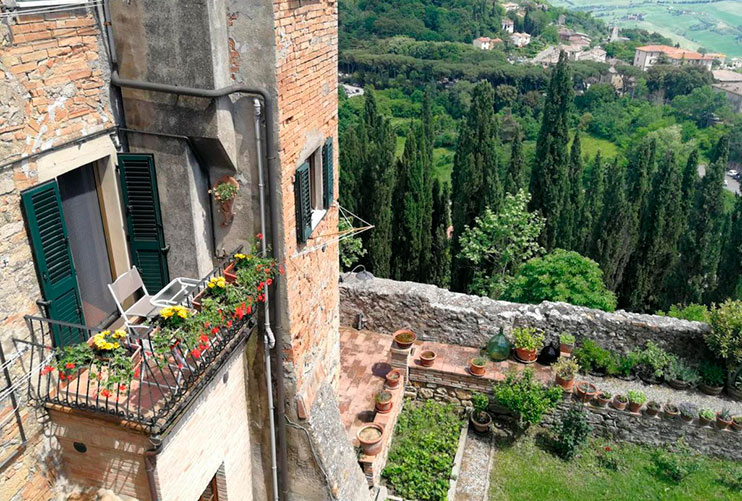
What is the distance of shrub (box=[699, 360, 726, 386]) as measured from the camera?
11992 millimetres

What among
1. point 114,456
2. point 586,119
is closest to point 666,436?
point 114,456

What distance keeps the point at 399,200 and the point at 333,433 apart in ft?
47.0

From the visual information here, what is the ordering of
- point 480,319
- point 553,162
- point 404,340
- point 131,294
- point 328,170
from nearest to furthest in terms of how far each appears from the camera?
1. point 131,294
2. point 328,170
3. point 404,340
4. point 480,319
5. point 553,162

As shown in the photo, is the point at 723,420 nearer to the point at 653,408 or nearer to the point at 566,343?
the point at 653,408

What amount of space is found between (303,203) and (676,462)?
8843mm

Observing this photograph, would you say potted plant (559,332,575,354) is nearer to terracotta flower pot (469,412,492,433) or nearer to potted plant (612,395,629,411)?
potted plant (612,395,629,411)

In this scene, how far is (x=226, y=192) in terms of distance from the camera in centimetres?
671

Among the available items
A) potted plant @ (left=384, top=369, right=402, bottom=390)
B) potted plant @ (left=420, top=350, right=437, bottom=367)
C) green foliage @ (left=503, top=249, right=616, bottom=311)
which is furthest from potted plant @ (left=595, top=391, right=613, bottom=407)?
potted plant @ (left=384, top=369, right=402, bottom=390)

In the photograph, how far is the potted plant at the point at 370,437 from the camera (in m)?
9.55

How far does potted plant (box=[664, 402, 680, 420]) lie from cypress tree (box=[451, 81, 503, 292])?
32.6 feet

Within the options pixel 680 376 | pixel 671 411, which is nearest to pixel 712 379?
pixel 680 376

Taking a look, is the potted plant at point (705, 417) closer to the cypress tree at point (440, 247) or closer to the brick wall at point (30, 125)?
the brick wall at point (30, 125)

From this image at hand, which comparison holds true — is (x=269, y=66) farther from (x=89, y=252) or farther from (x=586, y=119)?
(x=586, y=119)

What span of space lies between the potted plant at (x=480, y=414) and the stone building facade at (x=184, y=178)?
410 centimetres
